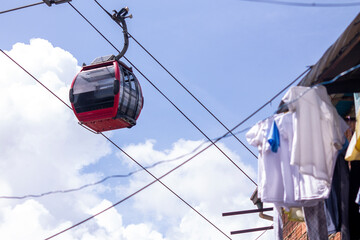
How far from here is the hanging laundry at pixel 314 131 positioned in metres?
7.93

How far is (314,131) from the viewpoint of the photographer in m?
8.07

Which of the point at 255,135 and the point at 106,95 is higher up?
the point at 255,135

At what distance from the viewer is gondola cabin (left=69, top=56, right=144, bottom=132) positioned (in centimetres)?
1487

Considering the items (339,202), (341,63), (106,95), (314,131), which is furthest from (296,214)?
(106,95)

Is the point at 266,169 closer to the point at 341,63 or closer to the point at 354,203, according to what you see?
the point at 354,203

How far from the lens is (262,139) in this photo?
881 cm

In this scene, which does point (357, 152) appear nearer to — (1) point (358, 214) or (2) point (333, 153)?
(2) point (333, 153)

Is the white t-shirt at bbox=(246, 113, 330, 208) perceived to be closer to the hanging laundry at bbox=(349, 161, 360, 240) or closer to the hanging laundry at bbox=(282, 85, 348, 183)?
the hanging laundry at bbox=(282, 85, 348, 183)

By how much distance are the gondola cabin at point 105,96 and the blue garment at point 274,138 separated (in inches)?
266

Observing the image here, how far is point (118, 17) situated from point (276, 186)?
6869 mm

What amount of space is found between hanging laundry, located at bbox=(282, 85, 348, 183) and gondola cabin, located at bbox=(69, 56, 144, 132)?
7.14 metres

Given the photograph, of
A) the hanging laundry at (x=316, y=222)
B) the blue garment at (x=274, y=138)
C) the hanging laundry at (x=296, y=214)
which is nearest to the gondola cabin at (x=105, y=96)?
the hanging laundry at (x=296, y=214)

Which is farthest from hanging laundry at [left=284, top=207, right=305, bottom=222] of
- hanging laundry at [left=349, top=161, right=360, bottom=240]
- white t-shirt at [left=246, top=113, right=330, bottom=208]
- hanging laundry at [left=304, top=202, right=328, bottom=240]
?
hanging laundry at [left=349, top=161, right=360, bottom=240]

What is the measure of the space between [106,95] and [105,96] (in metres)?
0.04
